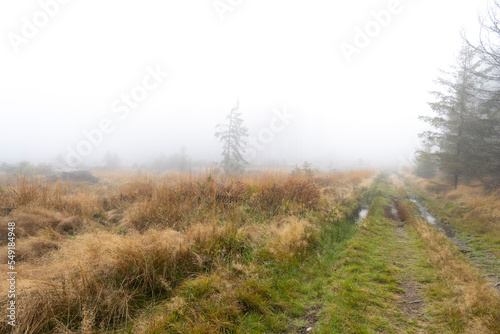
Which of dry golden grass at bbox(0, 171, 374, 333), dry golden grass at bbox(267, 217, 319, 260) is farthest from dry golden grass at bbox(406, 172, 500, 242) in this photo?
dry golden grass at bbox(267, 217, 319, 260)

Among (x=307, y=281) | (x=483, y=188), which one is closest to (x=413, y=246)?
(x=307, y=281)

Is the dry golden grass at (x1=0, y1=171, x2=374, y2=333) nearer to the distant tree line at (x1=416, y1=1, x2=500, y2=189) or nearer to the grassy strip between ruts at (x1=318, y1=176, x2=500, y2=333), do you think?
Result: the grassy strip between ruts at (x1=318, y1=176, x2=500, y2=333)

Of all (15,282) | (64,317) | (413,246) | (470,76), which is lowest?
(413,246)

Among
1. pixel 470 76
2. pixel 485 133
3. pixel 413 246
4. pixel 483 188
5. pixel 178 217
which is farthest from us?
pixel 470 76

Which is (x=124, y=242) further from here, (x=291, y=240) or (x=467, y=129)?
(x=467, y=129)

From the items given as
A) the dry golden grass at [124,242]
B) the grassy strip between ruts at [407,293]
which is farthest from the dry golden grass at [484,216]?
the dry golden grass at [124,242]

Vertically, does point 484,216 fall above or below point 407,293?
above

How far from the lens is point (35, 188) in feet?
19.3

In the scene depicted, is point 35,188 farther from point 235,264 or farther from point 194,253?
point 235,264

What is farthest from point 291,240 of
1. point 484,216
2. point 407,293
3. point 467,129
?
point 467,129

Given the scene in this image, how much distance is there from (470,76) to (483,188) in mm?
9738

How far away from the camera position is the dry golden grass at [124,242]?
233cm

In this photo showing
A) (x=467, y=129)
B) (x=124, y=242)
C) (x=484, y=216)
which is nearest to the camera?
A: (x=124, y=242)

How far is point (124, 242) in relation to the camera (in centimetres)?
A: 318
